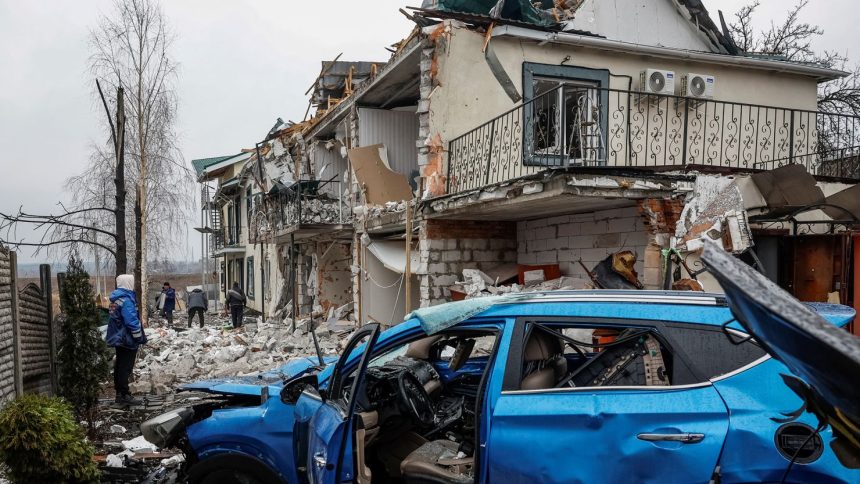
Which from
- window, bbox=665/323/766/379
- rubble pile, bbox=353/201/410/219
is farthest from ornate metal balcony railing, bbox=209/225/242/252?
window, bbox=665/323/766/379

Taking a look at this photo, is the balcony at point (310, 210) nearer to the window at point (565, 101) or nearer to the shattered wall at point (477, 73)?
the shattered wall at point (477, 73)

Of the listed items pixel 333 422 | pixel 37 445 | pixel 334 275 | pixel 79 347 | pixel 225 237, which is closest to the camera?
pixel 333 422

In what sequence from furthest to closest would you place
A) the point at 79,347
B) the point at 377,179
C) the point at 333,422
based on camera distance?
the point at 377,179
the point at 79,347
the point at 333,422

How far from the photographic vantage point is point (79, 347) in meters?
7.12

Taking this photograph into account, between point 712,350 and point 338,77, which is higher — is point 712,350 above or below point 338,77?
below

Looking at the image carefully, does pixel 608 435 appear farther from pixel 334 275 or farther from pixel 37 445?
pixel 334 275

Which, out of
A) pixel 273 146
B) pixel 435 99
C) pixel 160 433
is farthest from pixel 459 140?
pixel 273 146

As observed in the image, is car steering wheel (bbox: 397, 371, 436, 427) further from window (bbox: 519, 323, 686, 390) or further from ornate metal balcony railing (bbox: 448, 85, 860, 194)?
ornate metal balcony railing (bbox: 448, 85, 860, 194)

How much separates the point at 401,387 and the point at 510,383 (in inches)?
45.1

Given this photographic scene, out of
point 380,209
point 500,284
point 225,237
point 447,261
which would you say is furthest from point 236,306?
point 225,237

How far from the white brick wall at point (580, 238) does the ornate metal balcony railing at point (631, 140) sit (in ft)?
3.24

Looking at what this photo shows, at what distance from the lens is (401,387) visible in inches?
153

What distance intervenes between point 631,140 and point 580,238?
2.40 metres

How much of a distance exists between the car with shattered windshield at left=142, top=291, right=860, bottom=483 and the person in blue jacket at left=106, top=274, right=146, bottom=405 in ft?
15.2
